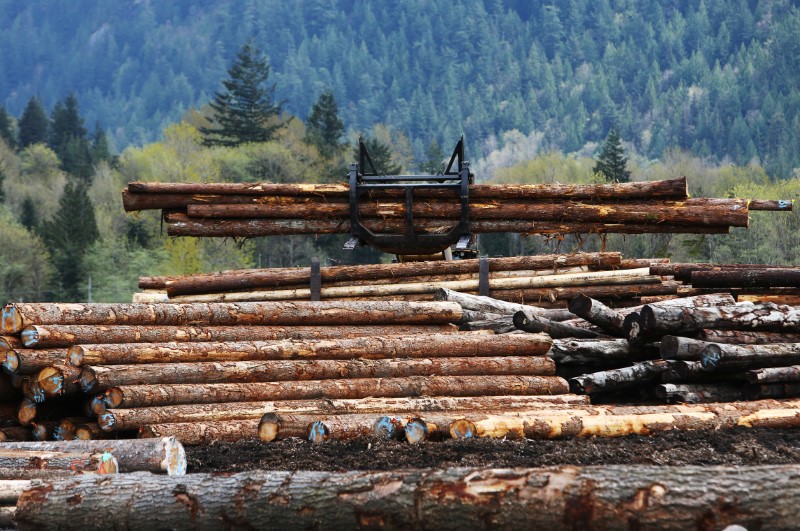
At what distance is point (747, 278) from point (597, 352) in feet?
10.6

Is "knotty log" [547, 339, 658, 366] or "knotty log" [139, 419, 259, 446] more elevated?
Answer: "knotty log" [547, 339, 658, 366]

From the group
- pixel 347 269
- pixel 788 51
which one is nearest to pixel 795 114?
pixel 788 51

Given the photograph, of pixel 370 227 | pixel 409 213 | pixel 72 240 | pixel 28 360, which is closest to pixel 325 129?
pixel 72 240

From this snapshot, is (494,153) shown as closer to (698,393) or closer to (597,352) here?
(597,352)

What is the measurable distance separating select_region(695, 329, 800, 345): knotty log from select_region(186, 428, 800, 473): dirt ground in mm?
1838

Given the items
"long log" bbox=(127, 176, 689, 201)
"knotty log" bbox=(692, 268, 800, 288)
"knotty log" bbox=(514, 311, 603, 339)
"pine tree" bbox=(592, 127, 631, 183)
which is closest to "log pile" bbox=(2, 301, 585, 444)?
"knotty log" bbox=(514, 311, 603, 339)

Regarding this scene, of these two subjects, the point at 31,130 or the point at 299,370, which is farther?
the point at 31,130

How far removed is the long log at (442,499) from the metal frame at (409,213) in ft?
21.9

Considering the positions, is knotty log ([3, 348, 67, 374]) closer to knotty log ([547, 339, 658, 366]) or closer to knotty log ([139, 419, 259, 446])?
knotty log ([139, 419, 259, 446])

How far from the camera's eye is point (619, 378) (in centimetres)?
1098

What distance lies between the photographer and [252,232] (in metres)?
13.8

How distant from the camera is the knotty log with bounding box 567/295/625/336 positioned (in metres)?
11.4

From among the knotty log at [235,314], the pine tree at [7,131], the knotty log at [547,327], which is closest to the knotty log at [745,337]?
the knotty log at [547,327]

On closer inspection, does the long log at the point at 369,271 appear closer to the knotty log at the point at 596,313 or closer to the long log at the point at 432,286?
the long log at the point at 432,286
